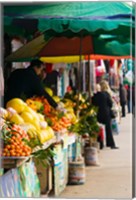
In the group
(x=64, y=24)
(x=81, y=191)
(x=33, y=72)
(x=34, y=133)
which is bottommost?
(x=81, y=191)

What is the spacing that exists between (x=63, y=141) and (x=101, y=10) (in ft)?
5.93

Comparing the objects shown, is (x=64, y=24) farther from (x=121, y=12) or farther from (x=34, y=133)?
(x=34, y=133)

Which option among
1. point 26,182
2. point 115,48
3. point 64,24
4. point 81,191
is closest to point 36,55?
point 115,48

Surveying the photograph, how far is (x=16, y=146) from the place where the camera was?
195 inches

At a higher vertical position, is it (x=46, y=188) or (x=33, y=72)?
(x=33, y=72)

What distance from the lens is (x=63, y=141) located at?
7.16 metres

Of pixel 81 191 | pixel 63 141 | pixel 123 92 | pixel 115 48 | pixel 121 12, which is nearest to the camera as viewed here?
pixel 121 12

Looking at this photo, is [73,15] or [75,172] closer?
[73,15]

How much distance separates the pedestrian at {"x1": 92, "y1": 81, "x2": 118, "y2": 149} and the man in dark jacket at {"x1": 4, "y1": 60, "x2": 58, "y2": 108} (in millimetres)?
A: 4441

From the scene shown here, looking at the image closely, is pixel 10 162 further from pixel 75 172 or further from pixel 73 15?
pixel 75 172

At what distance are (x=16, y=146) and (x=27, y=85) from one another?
2563mm

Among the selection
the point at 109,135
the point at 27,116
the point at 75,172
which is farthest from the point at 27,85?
the point at 109,135

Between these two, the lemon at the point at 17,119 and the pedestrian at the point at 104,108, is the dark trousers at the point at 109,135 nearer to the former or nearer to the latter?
the pedestrian at the point at 104,108

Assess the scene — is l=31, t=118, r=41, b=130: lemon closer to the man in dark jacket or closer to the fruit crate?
the man in dark jacket
